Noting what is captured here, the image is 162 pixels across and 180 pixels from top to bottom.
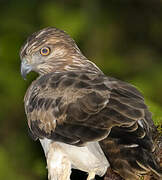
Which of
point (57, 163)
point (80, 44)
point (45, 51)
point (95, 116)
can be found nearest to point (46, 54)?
point (45, 51)

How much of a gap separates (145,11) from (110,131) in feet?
33.1

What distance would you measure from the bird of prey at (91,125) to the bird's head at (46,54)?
743 millimetres

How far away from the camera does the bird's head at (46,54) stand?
30.3ft

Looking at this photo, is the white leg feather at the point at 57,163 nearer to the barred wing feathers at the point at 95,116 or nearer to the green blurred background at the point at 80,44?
the barred wing feathers at the point at 95,116

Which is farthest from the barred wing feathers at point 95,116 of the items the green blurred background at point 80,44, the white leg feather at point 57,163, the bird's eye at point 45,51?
the green blurred background at point 80,44

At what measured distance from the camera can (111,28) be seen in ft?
52.5

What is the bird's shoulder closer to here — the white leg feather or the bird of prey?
the bird of prey

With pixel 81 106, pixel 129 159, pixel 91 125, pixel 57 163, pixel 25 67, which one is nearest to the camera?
pixel 129 159

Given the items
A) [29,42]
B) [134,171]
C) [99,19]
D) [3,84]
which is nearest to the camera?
[134,171]

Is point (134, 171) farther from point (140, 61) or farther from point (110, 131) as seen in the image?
point (140, 61)

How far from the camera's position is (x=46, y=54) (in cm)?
934

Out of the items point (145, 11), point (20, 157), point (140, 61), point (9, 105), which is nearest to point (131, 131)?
point (20, 157)

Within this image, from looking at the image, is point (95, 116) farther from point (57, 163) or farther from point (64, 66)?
point (64, 66)

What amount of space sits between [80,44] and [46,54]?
5.51m
